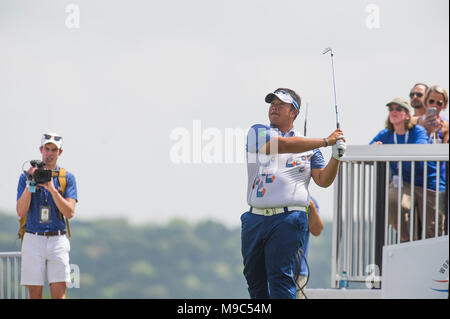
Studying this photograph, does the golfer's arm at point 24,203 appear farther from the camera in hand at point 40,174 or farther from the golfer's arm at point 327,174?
the golfer's arm at point 327,174

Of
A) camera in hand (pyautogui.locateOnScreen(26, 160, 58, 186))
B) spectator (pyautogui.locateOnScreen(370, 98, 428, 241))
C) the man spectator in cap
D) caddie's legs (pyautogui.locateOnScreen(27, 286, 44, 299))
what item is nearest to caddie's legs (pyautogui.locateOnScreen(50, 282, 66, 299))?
the man spectator in cap

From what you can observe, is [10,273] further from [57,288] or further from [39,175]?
[39,175]

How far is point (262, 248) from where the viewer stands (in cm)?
688

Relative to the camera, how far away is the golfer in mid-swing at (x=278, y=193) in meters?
6.74

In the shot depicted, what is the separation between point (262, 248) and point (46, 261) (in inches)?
94.2

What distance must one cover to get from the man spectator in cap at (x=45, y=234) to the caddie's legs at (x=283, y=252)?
88.3 inches

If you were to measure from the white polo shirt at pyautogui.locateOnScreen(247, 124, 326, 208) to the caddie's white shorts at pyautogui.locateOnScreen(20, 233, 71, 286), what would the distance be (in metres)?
2.19

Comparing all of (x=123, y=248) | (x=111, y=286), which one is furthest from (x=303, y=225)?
(x=123, y=248)

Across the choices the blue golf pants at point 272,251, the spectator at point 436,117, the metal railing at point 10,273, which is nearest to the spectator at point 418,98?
the spectator at point 436,117

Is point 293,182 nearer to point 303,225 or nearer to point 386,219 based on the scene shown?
point 303,225

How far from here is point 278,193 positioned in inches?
268

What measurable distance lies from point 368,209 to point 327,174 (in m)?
0.91
